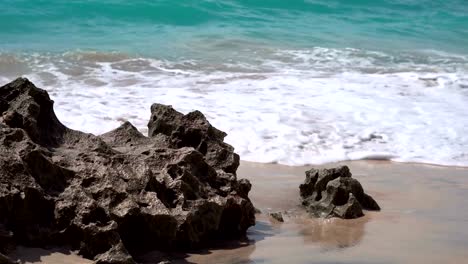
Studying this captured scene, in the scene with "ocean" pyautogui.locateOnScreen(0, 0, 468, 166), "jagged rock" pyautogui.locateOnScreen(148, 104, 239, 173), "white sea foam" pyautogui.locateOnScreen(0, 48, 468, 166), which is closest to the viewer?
"jagged rock" pyautogui.locateOnScreen(148, 104, 239, 173)

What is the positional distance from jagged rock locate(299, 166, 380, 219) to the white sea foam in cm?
143

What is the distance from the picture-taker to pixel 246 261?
3371mm

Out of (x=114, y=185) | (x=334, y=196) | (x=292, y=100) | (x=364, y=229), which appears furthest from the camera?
(x=292, y=100)

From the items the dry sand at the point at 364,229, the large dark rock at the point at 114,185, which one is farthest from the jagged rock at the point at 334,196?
the large dark rock at the point at 114,185

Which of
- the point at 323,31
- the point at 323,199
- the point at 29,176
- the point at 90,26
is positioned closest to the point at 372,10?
the point at 323,31

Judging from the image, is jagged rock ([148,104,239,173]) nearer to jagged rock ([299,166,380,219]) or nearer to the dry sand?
the dry sand

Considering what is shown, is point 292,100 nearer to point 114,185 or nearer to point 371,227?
point 371,227

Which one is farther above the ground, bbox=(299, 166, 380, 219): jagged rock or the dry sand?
bbox=(299, 166, 380, 219): jagged rock

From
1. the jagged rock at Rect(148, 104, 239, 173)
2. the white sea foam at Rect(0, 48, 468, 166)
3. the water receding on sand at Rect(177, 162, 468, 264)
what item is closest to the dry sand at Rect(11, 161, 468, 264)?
the water receding on sand at Rect(177, 162, 468, 264)

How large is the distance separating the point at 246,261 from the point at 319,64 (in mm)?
8633

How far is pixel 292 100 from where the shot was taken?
8312 mm

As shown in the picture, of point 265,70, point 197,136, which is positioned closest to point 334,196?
point 197,136

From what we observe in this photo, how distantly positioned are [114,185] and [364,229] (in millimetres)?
1475

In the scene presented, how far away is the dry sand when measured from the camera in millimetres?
3436
